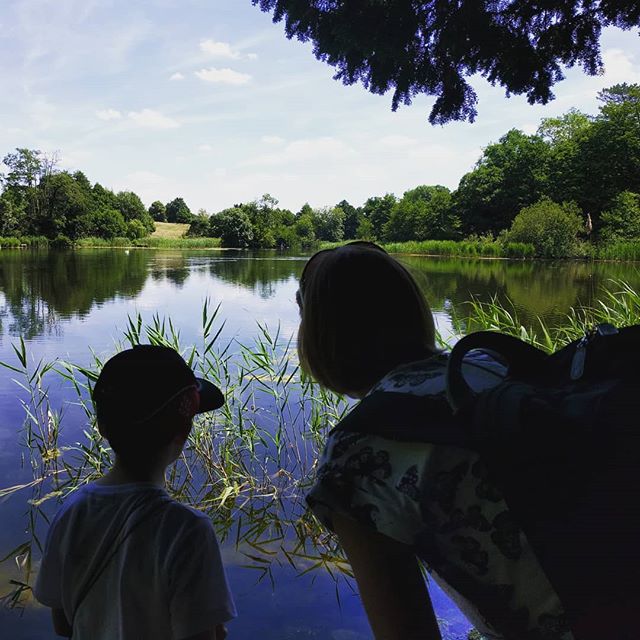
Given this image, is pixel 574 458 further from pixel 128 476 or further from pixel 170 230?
pixel 170 230

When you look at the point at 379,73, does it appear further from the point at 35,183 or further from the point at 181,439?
the point at 35,183

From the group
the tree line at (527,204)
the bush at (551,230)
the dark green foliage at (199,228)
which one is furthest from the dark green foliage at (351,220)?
the bush at (551,230)

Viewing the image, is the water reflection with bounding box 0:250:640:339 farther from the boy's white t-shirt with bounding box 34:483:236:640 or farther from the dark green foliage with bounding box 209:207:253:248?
the dark green foliage with bounding box 209:207:253:248

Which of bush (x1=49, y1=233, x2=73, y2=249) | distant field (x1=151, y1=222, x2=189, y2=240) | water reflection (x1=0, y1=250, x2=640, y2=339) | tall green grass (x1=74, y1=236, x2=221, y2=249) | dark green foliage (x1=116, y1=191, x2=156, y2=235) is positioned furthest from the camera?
distant field (x1=151, y1=222, x2=189, y2=240)

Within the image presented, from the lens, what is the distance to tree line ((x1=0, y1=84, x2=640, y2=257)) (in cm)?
3334

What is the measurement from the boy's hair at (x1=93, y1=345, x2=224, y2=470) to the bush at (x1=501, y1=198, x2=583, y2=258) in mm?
35349

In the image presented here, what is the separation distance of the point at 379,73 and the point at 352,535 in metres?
2.67

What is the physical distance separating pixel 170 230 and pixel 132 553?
78097 millimetres

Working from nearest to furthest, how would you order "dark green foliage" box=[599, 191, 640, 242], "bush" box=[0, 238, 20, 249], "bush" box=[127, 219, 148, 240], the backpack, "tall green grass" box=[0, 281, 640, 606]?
the backpack → "tall green grass" box=[0, 281, 640, 606] → "dark green foliage" box=[599, 191, 640, 242] → "bush" box=[0, 238, 20, 249] → "bush" box=[127, 219, 148, 240]

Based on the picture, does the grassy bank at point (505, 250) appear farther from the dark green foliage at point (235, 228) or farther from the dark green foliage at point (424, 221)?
the dark green foliage at point (235, 228)

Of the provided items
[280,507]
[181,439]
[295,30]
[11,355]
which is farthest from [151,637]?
[11,355]

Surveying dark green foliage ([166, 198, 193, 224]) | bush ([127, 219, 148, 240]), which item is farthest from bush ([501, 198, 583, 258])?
dark green foliage ([166, 198, 193, 224])

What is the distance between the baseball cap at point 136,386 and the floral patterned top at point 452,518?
541 mm

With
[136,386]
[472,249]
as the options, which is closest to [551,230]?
[472,249]
